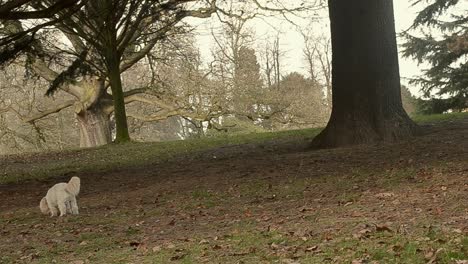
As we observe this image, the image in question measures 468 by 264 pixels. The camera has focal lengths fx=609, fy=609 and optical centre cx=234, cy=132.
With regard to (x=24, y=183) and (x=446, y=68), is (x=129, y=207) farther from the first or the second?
(x=446, y=68)

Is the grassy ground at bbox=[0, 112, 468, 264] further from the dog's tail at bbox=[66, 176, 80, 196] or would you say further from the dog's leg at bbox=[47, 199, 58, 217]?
the dog's tail at bbox=[66, 176, 80, 196]

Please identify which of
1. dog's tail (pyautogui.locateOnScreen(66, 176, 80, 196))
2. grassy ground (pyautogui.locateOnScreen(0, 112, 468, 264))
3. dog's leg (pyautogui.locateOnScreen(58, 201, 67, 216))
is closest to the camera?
grassy ground (pyautogui.locateOnScreen(0, 112, 468, 264))

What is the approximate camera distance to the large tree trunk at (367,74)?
11.2m

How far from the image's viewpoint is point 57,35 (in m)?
20.8

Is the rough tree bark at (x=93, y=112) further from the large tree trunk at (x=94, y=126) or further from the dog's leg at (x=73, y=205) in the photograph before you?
the dog's leg at (x=73, y=205)

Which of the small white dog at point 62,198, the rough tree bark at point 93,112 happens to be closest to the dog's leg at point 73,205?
the small white dog at point 62,198

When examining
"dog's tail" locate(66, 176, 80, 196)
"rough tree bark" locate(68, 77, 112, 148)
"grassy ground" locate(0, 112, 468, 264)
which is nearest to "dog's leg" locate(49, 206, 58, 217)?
"grassy ground" locate(0, 112, 468, 264)

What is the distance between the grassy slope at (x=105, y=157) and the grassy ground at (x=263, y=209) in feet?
0.73

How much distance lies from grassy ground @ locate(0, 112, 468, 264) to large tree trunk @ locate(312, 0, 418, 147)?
0.52 meters

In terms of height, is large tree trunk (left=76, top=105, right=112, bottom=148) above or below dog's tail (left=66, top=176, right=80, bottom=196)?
above

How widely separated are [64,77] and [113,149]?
2.71m

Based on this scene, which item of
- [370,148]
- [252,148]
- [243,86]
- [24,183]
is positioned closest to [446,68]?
[243,86]

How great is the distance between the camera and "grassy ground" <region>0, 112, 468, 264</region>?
16.1 feet

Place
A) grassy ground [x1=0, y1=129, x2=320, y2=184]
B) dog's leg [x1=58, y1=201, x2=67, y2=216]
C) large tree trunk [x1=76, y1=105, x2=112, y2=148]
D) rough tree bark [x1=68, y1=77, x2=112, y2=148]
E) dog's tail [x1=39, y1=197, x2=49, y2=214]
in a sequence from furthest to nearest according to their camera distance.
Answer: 1. large tree trunk [x1=76, y1=105, x2=112, y2=148]
2. rough tree bark [x1=68, y1=77, x2=112, y2=148]
3. grassy ground [x1=0, y1=129, x2=320, y2=184]
4. dog's tail [x1=39, y1=197, x2=49, y2=214]
5. dog's leg [x1=58, y1=201, x2=67, y2=216]
